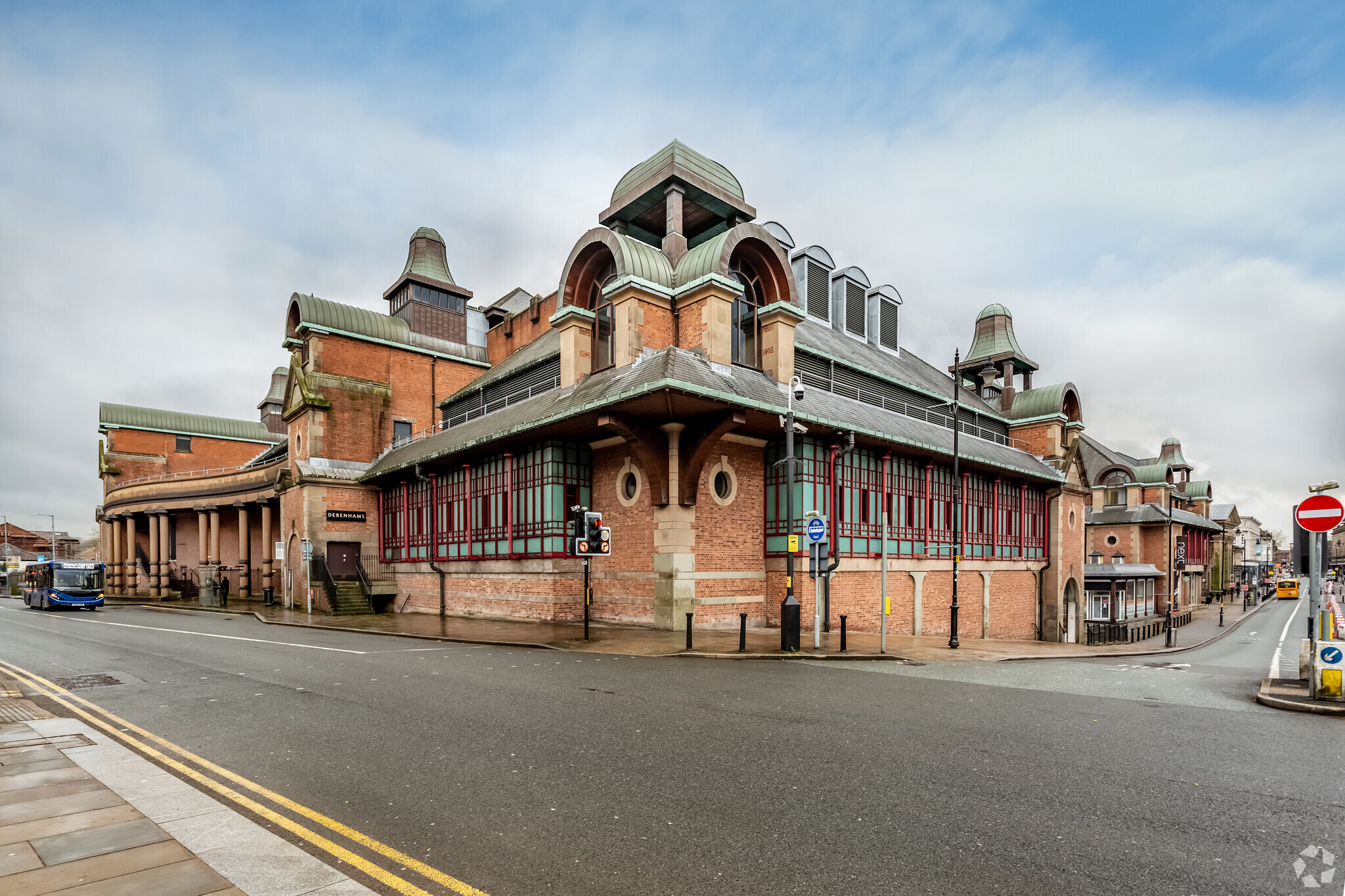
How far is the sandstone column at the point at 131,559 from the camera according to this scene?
4509 cm

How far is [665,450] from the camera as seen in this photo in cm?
1984

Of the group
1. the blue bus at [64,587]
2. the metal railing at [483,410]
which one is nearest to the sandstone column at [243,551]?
the blue bus at [64,587]

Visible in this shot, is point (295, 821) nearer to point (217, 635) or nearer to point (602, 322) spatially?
point (217, 635)

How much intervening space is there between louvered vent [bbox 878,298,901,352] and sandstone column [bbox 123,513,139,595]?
4763cm

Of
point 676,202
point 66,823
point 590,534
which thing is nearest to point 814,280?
point 676,202

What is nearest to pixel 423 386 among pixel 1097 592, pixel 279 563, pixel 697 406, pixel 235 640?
pixel 279 563

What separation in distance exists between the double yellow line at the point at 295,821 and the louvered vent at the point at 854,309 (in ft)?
103

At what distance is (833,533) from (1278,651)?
21116 mm

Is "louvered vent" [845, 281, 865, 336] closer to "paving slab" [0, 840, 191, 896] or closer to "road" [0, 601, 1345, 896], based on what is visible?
"road" [0, 601, 1345, 896]

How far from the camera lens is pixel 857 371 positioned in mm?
26859

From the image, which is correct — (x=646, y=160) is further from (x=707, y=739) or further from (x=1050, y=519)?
(x=1050, y=519)

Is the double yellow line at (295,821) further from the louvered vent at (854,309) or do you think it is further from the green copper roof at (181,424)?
the green copper roof at (181,424)

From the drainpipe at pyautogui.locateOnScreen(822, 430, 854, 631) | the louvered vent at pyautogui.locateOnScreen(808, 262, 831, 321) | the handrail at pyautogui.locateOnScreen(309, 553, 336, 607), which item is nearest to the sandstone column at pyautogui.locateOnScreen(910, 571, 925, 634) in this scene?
the drainpipe at pyautogui.locateOnScreen(822, 430, 854, 631)

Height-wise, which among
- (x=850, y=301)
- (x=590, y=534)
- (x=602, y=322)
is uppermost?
(x=850, y=301)
